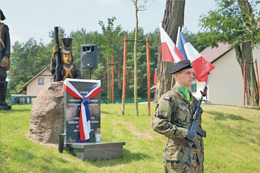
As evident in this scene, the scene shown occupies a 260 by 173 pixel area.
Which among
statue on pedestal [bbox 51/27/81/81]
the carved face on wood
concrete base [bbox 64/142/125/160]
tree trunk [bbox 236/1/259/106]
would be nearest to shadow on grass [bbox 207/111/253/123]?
concrete base [bbox 64/142/125/160]

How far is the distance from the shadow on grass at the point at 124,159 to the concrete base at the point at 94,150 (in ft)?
0.43

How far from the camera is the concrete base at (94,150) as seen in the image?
26.7 ft

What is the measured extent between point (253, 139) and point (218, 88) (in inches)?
925

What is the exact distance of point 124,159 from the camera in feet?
28.5

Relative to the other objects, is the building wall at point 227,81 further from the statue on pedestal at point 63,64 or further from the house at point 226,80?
the statue on pedestal at point 63,64

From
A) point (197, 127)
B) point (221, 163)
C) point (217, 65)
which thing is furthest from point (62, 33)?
point (197, 127)

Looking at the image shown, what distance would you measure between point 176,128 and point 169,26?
10828 millimetres

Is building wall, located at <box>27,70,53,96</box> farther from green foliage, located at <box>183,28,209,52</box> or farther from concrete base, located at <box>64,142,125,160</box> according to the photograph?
concrete base, located at <box>64,142,125,160</box>

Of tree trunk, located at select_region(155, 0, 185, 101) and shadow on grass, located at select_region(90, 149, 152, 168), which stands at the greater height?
tree trunk, located at select_region(155, 0, 185, 101)

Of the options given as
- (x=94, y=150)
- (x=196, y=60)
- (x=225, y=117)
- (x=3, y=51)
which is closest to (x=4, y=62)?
(x=3, y=51)

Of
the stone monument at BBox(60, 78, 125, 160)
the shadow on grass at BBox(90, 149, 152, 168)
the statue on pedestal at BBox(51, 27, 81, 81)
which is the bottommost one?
the shadow on grass at BBox(90, 149, 152, 168)

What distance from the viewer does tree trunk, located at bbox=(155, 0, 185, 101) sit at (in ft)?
46.6

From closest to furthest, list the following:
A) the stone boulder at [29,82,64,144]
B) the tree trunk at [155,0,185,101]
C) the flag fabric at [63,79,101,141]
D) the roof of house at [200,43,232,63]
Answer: the flag fabric at [63,79,101,141], the stone boulder at [29,82,64,144], the tree trunk at [155,0,185,101], the roof of house at [200,43,232,63]

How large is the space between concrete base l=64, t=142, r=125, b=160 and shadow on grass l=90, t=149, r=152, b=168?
0.13m
